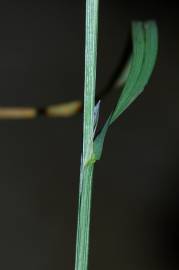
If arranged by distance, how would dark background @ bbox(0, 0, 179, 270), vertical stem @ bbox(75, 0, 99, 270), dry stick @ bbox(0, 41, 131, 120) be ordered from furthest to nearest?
1. dark background @ bbox(0, 0, 179, 270)
2. dry stick @ bbox(0, 41, 131, 120)
3. vertical stem @ bbox(75, 0, 99, 270)

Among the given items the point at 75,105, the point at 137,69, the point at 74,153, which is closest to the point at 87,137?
the point at 137,69

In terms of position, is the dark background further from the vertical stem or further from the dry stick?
the vertical stem

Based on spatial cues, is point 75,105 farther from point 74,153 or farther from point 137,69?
point 74,153

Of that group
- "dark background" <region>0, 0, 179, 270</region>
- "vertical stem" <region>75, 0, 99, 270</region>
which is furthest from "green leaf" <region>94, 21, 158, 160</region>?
"dark background" <region>0, 0, 179, 270</region>

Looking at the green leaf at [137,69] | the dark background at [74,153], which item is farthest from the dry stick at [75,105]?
the dark background at [74,153]

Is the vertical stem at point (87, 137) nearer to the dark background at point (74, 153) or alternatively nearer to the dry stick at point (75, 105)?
the dry stick at point (75, 105)

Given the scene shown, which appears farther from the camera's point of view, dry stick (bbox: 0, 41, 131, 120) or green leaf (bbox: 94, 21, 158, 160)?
dry stick (bbox: 0, 41, 131, 120)

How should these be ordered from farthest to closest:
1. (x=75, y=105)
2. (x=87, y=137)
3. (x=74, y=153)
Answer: (x=74, y=153) < (x=75, y=105) < (x=87, y=137)
